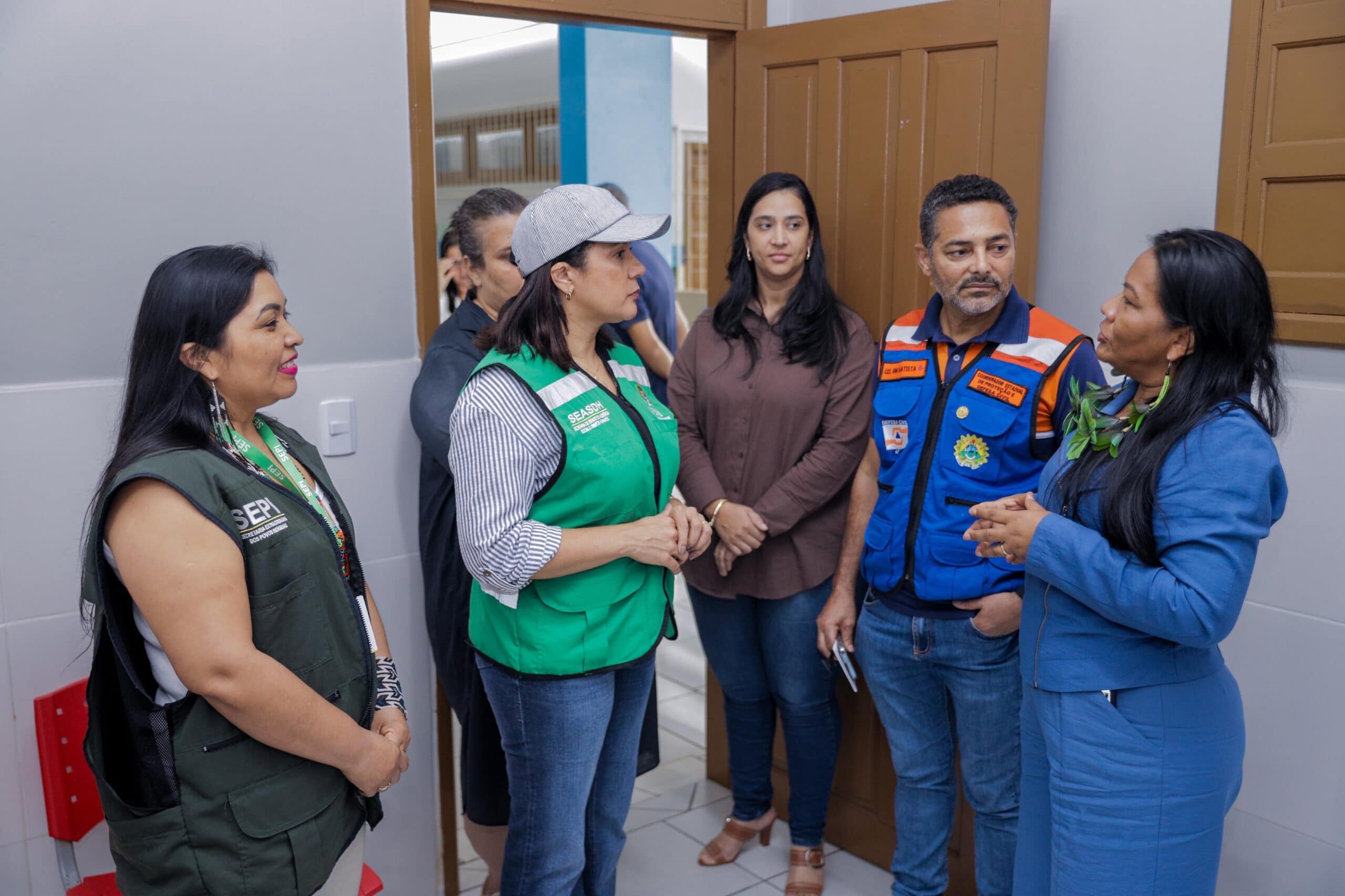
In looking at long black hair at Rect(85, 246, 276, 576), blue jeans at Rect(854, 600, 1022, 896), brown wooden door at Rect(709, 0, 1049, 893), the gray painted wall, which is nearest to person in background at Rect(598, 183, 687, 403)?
brown wooden door at Rect(709, 0, 1049, 893)

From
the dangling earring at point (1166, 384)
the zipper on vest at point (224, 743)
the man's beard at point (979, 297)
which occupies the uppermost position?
the man's beard at point (979, 297)

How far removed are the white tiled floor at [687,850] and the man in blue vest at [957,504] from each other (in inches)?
22.0

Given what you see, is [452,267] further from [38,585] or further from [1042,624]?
[1042,624]

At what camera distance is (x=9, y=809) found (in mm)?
1997

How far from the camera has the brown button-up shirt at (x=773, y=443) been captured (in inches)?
101

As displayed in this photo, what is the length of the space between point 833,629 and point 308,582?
4.61 ft

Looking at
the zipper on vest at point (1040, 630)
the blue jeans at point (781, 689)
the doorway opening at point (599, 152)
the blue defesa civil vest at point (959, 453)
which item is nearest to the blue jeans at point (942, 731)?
the blue defesa civil vest at point (959, 453)

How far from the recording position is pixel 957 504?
86.7 inches

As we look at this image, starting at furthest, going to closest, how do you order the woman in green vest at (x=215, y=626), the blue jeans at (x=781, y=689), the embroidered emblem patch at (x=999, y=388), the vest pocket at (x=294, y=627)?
1. the blue jeans at (x=781, y=689)
2. the embroidered emblem patch at (x=999, y=388)
3. the vest pocket at (x=294, y=627)
4. the woman in green vest at (x=215, y=626)

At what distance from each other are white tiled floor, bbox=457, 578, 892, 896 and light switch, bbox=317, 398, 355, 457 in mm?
1331

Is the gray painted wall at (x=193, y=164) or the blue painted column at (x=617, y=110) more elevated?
the blue painted column at (x=617, y=110)

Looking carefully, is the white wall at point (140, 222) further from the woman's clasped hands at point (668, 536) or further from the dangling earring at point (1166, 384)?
the dangling earring at point (1166, 384)

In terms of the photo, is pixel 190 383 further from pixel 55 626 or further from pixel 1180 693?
pixel 1180 693

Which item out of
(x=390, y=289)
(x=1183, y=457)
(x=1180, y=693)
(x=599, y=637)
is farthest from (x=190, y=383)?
(x=1180, y=693)
